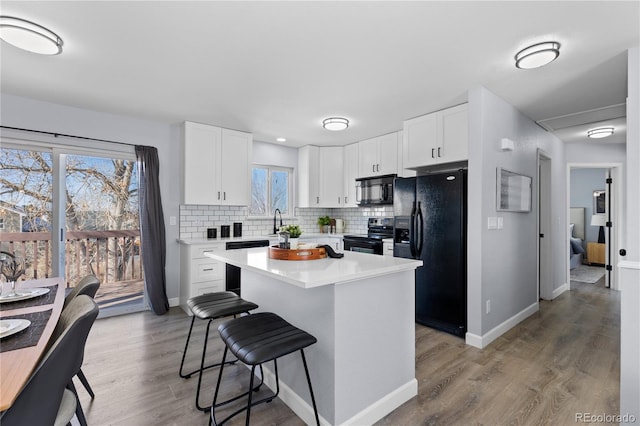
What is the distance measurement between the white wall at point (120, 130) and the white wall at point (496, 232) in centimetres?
359

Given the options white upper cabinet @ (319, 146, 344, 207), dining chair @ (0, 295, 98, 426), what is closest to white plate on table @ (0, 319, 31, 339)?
dining chair @ (0, 295, 98, 426)

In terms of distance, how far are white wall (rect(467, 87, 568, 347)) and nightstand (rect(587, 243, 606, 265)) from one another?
14.8 ft

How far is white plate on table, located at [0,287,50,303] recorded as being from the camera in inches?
67.8

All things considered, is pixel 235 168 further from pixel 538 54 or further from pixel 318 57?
pixel 538 54

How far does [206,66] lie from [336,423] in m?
2.65

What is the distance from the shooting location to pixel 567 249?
4.91 meters

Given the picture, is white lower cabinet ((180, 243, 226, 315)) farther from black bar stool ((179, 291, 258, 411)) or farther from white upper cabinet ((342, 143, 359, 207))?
white upper cabinet ((342, 143, 359, 207))

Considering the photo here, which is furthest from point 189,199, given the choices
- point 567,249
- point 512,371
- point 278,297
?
point 567,249

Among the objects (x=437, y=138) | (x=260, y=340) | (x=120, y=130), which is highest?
(x=120, y=130)

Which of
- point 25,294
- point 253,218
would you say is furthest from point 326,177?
point 25,294

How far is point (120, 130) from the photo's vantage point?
3.73 m

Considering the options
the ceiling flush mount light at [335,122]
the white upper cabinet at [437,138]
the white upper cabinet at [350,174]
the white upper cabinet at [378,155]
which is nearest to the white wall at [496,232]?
the white upper cabinet at [437,138]

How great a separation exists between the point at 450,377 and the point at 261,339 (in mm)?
1626

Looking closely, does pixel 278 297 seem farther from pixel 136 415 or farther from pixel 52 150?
pixel 52 150
